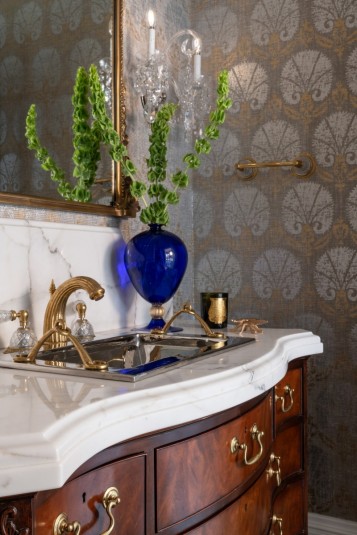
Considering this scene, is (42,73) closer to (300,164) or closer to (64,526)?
(300,164)

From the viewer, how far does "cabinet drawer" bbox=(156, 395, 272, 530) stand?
88cm

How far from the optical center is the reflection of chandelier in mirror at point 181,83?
178 cm

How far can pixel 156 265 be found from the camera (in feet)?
5.15

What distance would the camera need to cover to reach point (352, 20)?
1.92m

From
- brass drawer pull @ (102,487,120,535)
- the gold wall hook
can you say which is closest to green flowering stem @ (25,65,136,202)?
the gold wall hook

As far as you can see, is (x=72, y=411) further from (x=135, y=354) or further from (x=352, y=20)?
(x=352, y=20)

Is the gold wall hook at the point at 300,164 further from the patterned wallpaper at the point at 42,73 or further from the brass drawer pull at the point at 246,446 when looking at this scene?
the brass drawer pull at the point at 246,446

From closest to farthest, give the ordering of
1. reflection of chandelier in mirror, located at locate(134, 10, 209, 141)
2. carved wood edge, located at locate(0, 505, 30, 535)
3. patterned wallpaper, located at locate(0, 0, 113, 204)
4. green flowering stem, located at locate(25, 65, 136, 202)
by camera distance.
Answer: carved wood edge, located at locate(0, 505, 30, 535) → patterned wallpaper, located at locate(0, 0, 113, 204) → green flowering stem, located at locate(25, 65, 136, 202) → reflection of chandelier in mirror, located at locate(134, 10, 209, 141)

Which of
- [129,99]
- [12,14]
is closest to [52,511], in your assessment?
[12,14]

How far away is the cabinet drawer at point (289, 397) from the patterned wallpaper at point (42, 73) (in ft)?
2.35

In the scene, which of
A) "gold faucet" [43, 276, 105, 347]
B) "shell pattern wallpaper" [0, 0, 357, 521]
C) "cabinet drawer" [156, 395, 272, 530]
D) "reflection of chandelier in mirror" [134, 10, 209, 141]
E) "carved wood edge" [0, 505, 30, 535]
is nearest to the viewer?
"carved wood edge" [0, 505, 30, 535]

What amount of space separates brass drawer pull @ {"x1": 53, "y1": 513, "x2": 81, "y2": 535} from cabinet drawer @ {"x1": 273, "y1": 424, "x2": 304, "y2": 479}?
788 millimetres

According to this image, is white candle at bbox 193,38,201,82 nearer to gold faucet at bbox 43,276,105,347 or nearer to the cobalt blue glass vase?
the cobalt blue glass vase

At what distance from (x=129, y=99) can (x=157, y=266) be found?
58 cm
